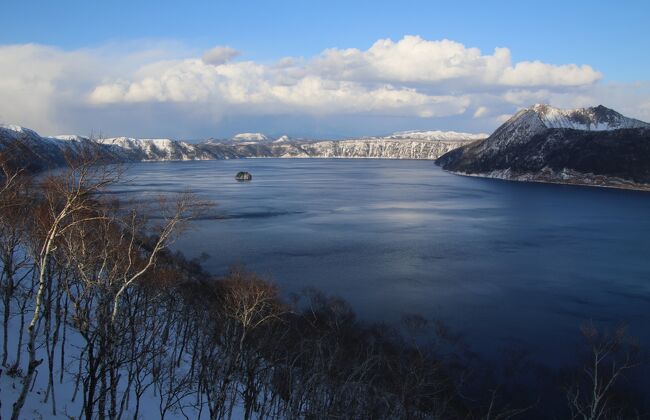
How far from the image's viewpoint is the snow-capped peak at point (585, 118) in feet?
344

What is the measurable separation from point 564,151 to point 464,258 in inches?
2717

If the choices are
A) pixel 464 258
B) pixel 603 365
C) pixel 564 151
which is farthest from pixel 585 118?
pixel 603 365

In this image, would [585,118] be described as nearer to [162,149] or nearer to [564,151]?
[564,151]

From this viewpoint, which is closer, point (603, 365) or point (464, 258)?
point (603, 365)

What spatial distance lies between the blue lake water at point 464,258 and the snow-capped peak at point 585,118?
58.9 m

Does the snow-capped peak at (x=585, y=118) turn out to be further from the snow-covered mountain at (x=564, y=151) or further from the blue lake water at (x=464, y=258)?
the blue lake water at (x=464, y=258)

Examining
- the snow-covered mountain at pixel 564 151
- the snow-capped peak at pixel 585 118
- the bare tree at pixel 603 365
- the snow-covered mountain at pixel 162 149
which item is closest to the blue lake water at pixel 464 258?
the bare tree at pixel 603 365

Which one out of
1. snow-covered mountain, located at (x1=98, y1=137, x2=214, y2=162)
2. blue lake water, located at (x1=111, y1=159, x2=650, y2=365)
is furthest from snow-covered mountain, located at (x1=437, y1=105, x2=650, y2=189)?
snow-covered mountain, located at (x1=98, y1=137, x2=214, y2=162)

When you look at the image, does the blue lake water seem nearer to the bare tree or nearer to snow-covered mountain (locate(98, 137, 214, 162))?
the bare tree

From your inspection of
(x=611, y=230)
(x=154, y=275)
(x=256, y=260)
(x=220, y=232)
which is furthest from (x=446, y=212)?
(x=154, y=275)

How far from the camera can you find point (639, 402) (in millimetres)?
12461

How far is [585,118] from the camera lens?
10844 cm

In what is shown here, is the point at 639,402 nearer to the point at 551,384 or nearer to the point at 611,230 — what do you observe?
the point at 551,384

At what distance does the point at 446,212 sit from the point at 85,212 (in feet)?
125
